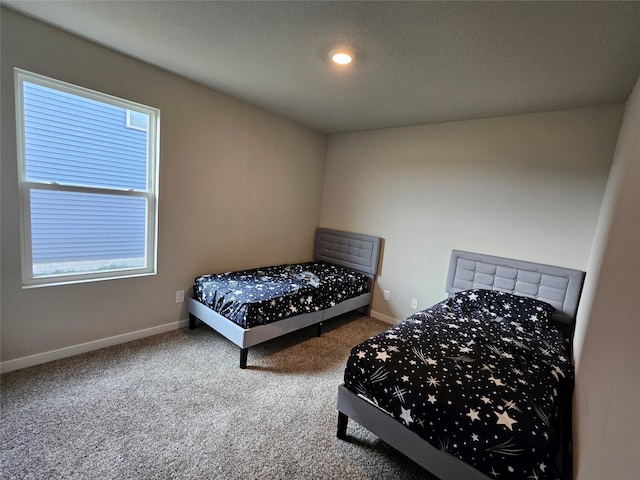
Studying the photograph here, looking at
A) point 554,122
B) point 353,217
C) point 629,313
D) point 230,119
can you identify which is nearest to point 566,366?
point 629,313

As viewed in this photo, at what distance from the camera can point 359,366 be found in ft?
5.63

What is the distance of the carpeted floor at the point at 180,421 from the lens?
1.52 meters

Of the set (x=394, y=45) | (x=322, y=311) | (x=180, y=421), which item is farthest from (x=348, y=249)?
(x=180, y=421)

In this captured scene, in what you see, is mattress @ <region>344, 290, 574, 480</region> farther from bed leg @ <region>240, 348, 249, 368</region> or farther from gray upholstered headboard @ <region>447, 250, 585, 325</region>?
bed leg @ <region>240, 348, 249, 368</region>

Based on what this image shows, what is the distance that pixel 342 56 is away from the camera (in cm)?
202

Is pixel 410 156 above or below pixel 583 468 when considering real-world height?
above

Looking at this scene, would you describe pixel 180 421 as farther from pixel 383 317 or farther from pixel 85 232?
pixel 383 317

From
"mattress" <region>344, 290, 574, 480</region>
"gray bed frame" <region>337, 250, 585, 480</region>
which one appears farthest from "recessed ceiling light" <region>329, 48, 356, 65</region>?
"gray bed frame" <region>337, 250, 585, 480</region>

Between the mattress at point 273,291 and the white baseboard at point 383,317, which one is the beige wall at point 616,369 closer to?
the mattress at point 273,291

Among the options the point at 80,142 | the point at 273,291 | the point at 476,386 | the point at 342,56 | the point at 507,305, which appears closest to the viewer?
the point at 476,386

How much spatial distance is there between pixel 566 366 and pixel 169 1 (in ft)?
10.7

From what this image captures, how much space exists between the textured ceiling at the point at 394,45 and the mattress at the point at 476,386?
6.28ft

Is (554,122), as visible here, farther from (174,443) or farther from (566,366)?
(174,443)

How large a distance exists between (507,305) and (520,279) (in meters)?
0.39
